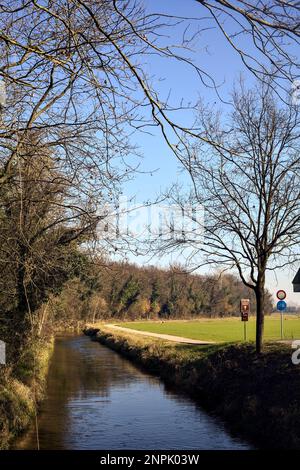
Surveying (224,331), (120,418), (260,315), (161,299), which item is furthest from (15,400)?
(161,299)

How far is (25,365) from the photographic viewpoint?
62.7 feet

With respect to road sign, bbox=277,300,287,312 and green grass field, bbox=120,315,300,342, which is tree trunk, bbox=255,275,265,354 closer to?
road sign, bbox=277,300,287,312

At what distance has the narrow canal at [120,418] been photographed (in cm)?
1339

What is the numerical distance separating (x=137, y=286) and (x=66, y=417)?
272 feet

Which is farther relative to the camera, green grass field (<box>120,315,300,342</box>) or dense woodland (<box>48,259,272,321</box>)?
dense woodland (<box>48,259,272,321</box>)

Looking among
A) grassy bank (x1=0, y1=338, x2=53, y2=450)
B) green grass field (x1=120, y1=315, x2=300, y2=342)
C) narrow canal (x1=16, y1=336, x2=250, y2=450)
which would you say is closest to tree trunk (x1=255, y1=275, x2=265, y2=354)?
narrow canal (x1=16, y1=336, x2=250, y2=450)

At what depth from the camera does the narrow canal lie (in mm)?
13391

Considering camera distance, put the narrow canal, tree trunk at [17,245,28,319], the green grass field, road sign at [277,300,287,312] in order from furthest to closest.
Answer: the green grass field, road sign at [277,300,287,312], tree trunk at [17,245,28,319], the narrow canal

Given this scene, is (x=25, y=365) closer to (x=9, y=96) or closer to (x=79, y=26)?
(x=9, y=96)

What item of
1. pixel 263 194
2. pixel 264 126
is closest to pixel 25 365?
pixel 263 194

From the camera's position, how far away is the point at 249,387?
1658cm

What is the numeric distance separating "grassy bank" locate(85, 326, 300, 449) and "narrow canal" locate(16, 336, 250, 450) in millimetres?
663
